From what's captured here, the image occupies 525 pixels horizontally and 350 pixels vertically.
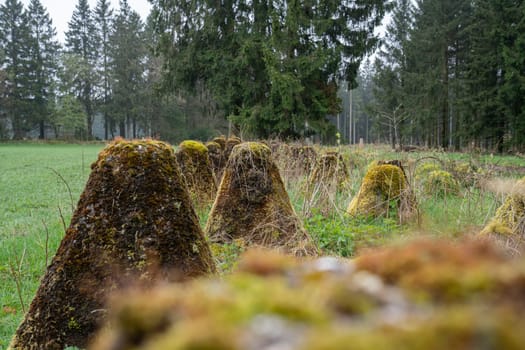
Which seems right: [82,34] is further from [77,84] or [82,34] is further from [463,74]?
[463,74]

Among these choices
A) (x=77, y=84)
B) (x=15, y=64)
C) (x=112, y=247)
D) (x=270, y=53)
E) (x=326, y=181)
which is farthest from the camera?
(x=77, y=84)

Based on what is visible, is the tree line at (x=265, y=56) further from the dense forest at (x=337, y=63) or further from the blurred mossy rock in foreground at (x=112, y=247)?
the blurred mossy rock in foreground at (x=112, y=247)

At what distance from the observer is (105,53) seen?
202 feet

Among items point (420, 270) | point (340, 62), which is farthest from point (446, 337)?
point (340, 62)

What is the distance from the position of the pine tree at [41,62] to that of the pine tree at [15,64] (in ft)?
2.96

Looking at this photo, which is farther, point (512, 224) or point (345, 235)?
point (345, 235)

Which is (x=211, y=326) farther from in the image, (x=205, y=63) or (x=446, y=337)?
(x=205, y=63)

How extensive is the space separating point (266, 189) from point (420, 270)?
4344 millimetres

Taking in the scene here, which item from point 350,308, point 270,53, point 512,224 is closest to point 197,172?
point 512,224

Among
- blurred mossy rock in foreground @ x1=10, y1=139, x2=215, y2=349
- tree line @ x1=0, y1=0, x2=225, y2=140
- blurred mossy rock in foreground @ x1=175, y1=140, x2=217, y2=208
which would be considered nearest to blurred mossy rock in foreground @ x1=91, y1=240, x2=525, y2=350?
blurred mossy rock in foreground @ x1=10, y1=139, x2=215, y2=349

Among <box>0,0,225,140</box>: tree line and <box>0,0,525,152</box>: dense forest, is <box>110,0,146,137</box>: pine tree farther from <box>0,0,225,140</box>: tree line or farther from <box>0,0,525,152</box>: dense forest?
<box>0,0,525,152</box>: dense forest

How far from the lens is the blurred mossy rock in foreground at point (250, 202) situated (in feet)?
15.9

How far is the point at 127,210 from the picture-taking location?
96.3 inches

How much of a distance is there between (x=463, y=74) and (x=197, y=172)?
31645mm
